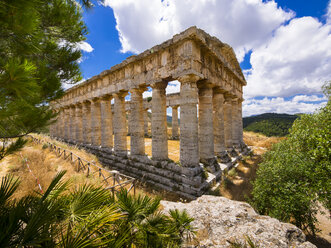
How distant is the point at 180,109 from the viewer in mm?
7520

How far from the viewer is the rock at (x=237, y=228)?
2.48m

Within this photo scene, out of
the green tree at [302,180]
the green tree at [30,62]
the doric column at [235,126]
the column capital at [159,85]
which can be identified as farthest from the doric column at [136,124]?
the doric column at [235,126]

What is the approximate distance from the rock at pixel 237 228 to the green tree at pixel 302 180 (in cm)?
165

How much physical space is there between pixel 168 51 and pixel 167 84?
70.4 inches

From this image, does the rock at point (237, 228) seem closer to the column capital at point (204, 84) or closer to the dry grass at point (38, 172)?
the dry grass at point (38, 172)

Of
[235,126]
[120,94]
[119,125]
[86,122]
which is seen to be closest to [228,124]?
[235,126]

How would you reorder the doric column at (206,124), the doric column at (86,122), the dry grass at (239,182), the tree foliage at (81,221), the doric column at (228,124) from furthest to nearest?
the doric column at (86,122), the doric column at (228,124), the doric column at (206,124), the dry grass at (239,182), the tree foliage at (81,221)

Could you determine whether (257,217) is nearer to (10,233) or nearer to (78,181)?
(10,233)

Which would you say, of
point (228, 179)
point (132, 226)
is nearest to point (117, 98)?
point (228, 179)

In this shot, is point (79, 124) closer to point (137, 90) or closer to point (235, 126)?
point (137, 90)

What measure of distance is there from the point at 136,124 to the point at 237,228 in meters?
7.87

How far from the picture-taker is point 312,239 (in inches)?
185

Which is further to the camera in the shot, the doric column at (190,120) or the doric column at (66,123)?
the doric column at (66,123)

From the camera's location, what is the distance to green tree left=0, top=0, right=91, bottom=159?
2.19 meters
